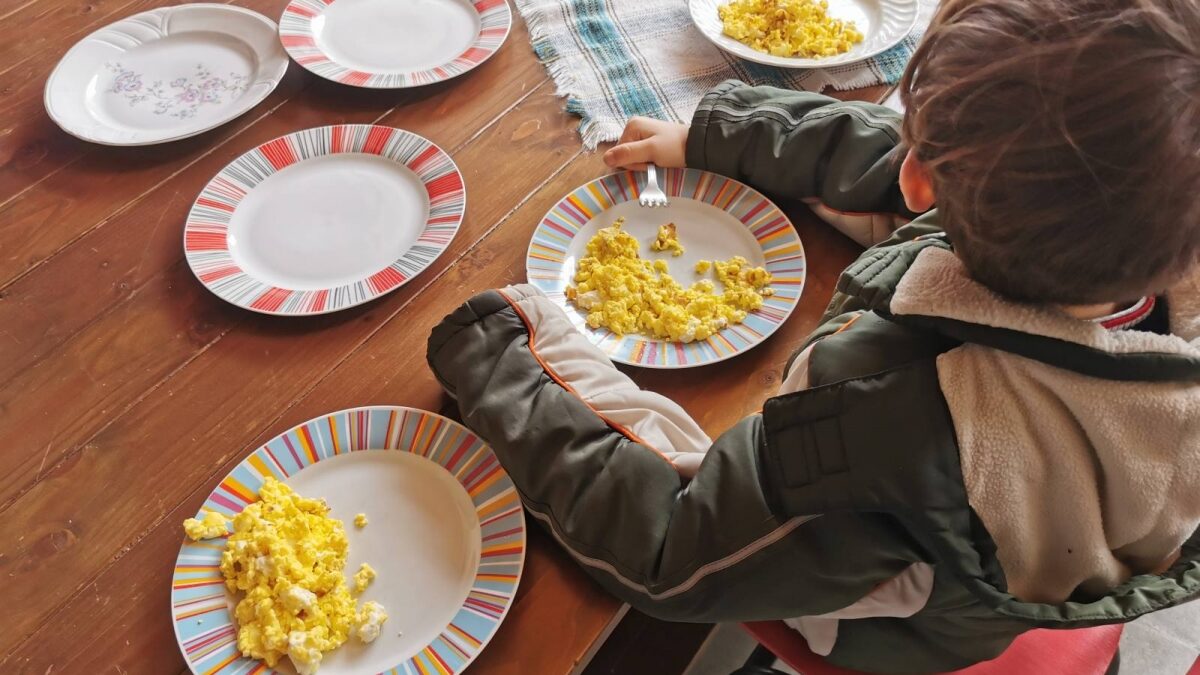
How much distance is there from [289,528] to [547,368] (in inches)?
10.5

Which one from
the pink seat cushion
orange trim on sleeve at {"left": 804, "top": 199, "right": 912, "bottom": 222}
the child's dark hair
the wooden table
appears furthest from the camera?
orange trim on sleeve at {"left": 804, "top": 199, "right": 912, "bottom": 222}

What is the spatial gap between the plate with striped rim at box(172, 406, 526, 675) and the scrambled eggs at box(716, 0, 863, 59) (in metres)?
0.74

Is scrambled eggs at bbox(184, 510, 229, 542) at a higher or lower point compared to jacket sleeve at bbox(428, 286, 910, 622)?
lower

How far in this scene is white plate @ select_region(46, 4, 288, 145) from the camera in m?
1.14

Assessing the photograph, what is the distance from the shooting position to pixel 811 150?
1001mm

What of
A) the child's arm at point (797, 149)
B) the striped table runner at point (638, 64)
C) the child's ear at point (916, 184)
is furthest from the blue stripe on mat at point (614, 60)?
the child's ear at point (916, 184)

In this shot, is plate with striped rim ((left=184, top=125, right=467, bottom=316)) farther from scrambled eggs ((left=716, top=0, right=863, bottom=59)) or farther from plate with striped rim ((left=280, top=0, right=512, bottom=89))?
scrambled eggs ((left=716, top=0, right=863, bottom=59))

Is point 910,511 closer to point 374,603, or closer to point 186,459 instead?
point 374,603

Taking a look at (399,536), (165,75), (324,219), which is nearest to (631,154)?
(324,219)

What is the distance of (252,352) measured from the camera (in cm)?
90

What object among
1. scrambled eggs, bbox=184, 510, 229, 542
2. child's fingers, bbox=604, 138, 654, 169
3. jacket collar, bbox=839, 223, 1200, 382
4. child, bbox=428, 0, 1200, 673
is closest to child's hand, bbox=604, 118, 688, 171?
child's fingers, bbox=604, 138, 654, 169

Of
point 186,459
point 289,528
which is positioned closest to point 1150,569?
point 289,528

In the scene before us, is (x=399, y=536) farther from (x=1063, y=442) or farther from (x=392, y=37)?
(x=392, y=37)

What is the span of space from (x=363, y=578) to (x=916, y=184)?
55cm
